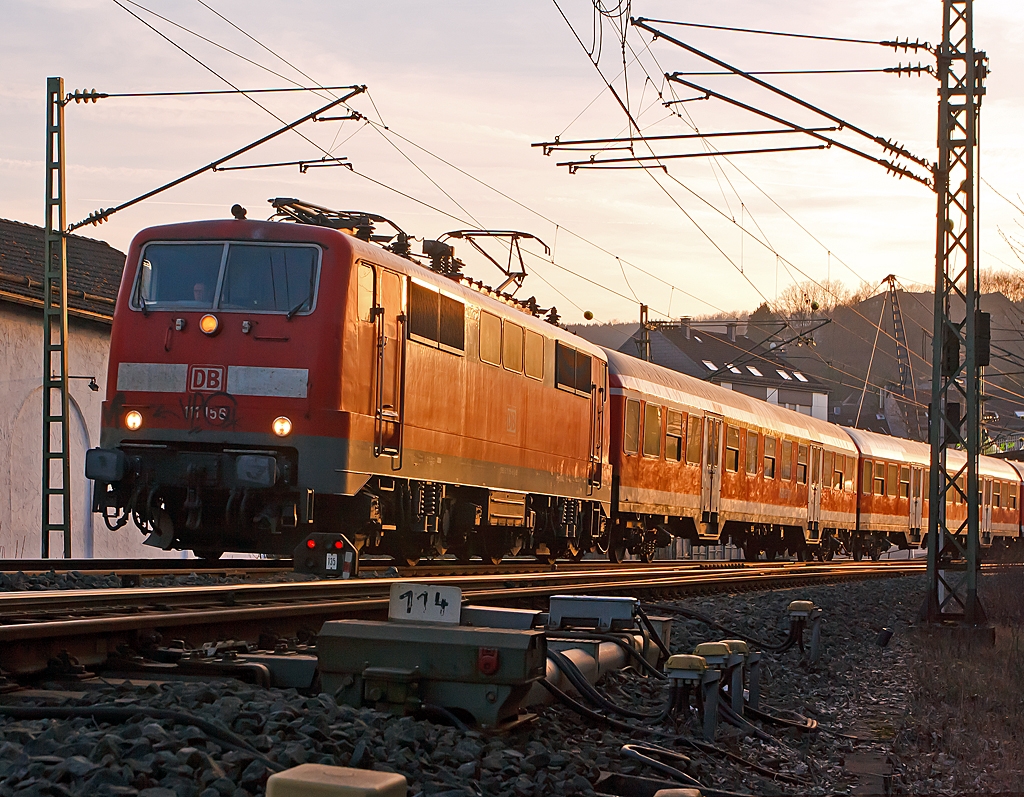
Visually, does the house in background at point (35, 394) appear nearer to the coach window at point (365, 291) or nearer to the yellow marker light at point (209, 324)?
the yellow marker light at point (209, 324)

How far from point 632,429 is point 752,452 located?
6.35m

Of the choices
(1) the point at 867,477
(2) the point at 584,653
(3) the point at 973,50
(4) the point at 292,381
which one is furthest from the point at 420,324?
(1) the point at 867,477

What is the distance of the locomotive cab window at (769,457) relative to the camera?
2721 centimetres

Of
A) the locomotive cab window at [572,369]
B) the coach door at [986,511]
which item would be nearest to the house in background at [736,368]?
the coach door at [986,511]

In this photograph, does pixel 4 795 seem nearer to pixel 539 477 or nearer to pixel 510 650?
pixel 510 650

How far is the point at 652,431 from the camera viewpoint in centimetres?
2177

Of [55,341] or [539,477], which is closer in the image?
[539,477]

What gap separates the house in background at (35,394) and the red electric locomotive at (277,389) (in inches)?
358

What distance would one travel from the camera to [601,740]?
252 inches

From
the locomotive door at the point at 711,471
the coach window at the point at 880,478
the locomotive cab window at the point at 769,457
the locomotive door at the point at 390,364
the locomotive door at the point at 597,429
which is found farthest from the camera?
the coach window at the point at 880,478

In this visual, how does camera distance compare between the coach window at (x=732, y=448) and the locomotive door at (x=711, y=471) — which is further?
the coach window at (x=732, y=448)

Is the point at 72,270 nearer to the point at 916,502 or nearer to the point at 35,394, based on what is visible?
the point at 35,394

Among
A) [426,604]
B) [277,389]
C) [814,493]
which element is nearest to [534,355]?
[277,389]

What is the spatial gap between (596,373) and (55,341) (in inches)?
374
